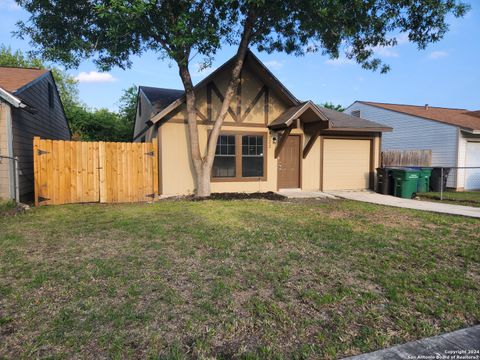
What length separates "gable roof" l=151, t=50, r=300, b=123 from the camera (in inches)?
389

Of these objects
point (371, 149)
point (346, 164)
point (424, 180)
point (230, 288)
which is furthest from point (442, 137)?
point (230, 288)

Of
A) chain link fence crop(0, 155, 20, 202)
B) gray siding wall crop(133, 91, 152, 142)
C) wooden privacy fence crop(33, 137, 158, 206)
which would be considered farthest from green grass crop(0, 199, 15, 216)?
gray siding wall crop(133, 91, 152, 142)

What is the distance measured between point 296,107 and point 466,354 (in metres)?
9.68

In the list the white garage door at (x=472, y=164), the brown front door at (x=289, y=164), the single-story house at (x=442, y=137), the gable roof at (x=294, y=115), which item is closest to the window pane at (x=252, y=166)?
the brown front door at (x=289, y=164)

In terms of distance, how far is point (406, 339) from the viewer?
2.44 metres

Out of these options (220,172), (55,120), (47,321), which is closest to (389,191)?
(220,172)

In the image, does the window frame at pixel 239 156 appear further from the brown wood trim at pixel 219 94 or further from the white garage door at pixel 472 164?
the white garage door at pixel 472 164

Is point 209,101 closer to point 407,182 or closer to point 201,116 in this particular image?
point 201,116

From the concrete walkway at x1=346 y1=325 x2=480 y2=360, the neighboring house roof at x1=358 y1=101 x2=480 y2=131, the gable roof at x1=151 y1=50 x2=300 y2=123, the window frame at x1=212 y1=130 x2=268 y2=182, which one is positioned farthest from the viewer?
the neighboring house roof at x1=358 y1=101 x2=480 y2=131

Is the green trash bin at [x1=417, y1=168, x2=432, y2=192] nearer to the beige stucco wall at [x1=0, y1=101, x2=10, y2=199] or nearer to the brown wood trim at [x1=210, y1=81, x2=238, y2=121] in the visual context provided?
the brown wood trim at [x1=210, y1=81, x2=238, y2=121]

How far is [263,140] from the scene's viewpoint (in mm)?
11516

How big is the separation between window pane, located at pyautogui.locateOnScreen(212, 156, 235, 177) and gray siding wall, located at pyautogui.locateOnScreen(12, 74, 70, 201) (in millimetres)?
5854

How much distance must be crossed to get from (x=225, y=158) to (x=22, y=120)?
6.52 m

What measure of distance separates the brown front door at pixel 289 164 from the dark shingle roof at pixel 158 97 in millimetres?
4802
